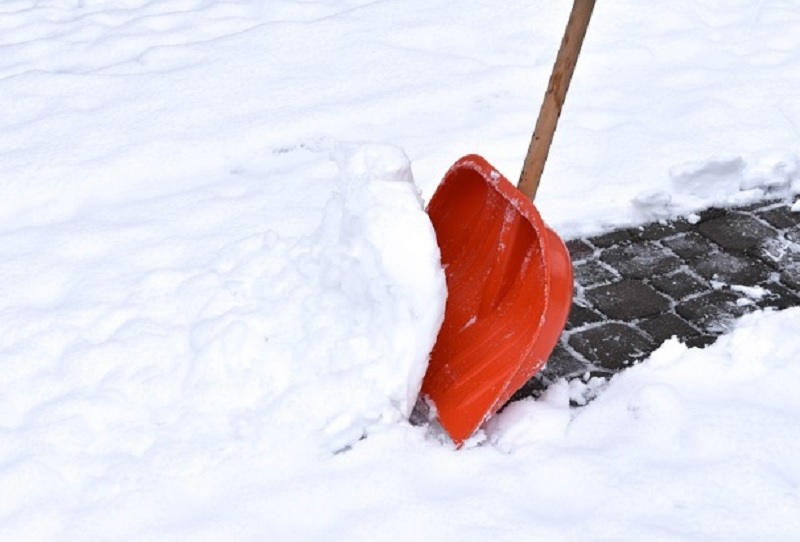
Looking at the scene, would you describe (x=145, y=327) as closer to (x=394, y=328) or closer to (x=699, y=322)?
(x=394, y=328)

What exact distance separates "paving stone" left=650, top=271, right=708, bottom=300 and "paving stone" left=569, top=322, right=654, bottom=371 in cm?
24

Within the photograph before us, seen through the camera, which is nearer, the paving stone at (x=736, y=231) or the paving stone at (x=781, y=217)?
the paving stone at (x=736, y=231)

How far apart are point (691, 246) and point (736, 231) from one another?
0.19 metres

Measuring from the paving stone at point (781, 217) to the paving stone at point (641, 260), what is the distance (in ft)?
1.37

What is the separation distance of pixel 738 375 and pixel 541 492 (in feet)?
2.23

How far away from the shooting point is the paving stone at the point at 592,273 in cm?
340

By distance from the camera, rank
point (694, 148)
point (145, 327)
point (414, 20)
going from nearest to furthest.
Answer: point (145, 327) < point (694, 148) < point (414, 20)

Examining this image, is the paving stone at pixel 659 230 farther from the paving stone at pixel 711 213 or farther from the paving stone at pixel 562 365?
the paving stone at pixel 562 365

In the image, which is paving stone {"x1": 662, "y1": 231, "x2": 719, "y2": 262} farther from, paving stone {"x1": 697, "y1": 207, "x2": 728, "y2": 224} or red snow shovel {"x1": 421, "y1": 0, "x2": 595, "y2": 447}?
red snow shovel {"x1": 421, "y1": 0, "x2": 595, "y2": 447}

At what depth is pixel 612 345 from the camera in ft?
10.2

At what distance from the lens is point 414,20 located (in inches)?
194

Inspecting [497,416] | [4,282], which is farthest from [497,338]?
[4,282]

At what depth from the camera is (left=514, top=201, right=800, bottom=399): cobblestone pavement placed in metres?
3.09

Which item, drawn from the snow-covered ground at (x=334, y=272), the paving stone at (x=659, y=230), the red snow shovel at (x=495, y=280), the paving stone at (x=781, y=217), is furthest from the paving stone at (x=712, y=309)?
the red snow shovel at (x=495, y=280)
